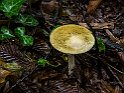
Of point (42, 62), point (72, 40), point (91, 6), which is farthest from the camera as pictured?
point (91, 6)

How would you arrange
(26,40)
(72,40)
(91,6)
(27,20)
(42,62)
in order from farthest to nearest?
(91,6)
(27,20)
(26,40)
(42,62)
(72,40)

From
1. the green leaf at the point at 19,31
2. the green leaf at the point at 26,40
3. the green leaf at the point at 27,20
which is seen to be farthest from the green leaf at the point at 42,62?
the green leaf at the point at 27,20

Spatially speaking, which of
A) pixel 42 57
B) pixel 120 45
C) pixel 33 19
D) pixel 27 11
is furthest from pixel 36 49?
pixel 120 45

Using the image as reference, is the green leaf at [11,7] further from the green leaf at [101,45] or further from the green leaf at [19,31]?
the green leaf at [101,45]

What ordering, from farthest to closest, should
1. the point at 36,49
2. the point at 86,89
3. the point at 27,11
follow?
the point at 27,11 → the point at 36,49 → the point at 86,89

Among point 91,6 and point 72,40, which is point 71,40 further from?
point 91,6

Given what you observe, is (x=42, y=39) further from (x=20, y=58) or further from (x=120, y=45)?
(x=120, y=45)

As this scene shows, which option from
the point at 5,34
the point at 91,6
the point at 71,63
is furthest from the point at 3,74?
the point at 91,6
